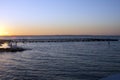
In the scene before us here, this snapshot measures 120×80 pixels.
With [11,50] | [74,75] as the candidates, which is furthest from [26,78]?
[11,50]

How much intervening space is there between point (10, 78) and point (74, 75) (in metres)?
7.26

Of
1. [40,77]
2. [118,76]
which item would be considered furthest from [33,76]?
[118,76]

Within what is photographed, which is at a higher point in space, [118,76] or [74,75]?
[118,76]

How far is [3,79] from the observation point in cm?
2495

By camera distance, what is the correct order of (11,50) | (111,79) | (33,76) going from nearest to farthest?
(111,79)
(33,76)
(11,50)

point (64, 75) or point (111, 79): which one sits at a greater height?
point (111, 79)

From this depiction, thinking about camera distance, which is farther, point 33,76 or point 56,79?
point 33,76

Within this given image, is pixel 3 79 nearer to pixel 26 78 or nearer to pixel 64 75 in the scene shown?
pixel 26 78

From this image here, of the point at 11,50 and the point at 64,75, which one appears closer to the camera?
the point at 64,75

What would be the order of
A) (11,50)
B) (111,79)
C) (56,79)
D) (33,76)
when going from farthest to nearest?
(11,50), (33,76), (56,79), (111,79)

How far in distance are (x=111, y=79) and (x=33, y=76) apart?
17827mm

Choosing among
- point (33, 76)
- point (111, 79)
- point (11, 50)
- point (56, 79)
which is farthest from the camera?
point (11, 50)

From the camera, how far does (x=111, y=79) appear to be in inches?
379

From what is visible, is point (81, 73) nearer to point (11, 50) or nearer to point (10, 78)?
point (10, 78)
